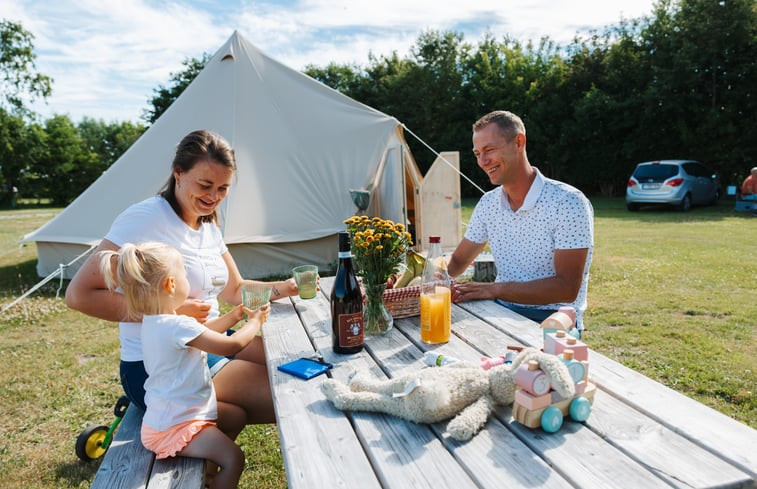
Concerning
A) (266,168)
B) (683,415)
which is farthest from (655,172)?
(683,415)

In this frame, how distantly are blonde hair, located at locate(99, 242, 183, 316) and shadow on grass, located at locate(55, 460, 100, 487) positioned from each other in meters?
1.59

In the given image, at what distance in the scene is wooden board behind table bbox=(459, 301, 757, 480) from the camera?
1078 millimetres

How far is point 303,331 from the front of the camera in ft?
6.74

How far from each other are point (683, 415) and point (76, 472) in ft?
9.77

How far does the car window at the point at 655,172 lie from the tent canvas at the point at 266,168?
8862 millimetres

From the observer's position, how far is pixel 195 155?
228 centimetres

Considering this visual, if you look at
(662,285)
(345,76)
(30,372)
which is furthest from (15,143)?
(662,285)

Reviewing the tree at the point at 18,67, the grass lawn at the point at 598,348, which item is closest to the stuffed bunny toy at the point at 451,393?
the grass lawn at the point at 598,348

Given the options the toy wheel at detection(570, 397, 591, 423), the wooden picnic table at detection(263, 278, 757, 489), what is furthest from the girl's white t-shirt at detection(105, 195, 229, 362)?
the toy wheel at detection(570, 397, 591, 423)

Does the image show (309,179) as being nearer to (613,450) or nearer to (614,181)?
(613,450)

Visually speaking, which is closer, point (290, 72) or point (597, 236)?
point (290, 72)

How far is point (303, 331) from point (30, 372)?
10.9ft

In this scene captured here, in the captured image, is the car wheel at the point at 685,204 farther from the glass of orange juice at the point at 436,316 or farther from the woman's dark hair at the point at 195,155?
the woman's dark hair at the point at 195,155

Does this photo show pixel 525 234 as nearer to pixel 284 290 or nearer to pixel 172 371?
pixel 284 290
